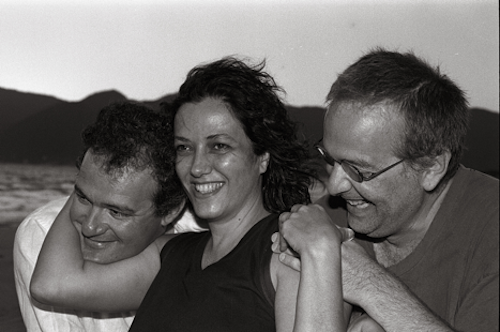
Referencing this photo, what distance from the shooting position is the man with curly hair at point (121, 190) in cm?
201

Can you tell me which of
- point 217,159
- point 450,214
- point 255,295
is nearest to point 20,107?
point 217,159

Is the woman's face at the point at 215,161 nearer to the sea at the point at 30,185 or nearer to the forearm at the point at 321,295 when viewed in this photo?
the forearm at the point at 321,295

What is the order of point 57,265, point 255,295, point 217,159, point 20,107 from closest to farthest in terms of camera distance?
point 255,295 < point 217,159 < point 57,265 < point 20,107

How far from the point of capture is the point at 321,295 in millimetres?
1584

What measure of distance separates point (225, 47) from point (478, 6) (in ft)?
5.02

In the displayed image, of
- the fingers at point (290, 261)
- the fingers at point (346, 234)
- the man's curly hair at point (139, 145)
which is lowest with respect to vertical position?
the fingers at point (290, 261)

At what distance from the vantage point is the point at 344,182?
6.09 feet

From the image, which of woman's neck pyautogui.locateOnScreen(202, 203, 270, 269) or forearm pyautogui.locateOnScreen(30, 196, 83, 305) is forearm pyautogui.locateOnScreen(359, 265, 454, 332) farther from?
forearm pyautogui.locateOnScreen(30, 196, 83, 305)

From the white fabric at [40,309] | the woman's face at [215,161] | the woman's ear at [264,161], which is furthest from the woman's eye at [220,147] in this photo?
the white fabric at [40,309]

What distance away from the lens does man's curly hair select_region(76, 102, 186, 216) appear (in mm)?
2016

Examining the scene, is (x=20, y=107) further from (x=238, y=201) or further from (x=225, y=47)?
(x=238, y=201)

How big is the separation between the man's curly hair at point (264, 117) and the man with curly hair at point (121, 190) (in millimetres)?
123

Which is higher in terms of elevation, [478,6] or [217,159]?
[478,6]

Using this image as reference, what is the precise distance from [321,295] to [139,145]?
0.79m
